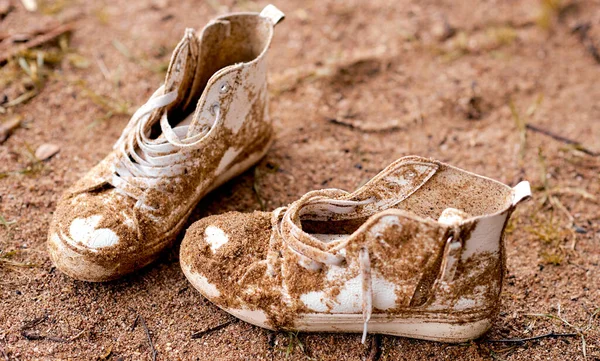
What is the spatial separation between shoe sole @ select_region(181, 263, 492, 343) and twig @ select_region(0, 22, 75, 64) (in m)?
1.81

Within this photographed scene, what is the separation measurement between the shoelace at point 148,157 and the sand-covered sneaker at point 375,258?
22cm

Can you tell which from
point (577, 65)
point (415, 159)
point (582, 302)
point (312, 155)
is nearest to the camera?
point (415, 159)

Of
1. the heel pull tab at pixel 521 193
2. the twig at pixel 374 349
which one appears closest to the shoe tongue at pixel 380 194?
the heel pull tab at pixel 521 193

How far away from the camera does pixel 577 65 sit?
10.3ft

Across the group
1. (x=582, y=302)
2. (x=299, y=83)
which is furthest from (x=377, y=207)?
(x=299, y=83)

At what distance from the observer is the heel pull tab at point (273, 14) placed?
214cm

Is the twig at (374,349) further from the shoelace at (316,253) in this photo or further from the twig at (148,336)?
the twig at (148,336)

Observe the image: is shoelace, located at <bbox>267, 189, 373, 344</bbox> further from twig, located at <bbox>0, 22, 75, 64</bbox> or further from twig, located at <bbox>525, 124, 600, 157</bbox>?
twig, located at <bbox>0, 22, 75, 64</bbox>

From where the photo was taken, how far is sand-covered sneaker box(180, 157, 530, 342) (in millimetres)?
1559

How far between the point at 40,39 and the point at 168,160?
63.5 inches

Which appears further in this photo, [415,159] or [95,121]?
[95,121]

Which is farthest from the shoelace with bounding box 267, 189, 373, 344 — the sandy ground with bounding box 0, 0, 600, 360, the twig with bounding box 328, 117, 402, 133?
the twig with bounding box 328, 117, 402, 133

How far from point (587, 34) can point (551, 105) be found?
70cm

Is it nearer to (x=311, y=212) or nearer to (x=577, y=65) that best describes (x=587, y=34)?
(x=577, y=65)
